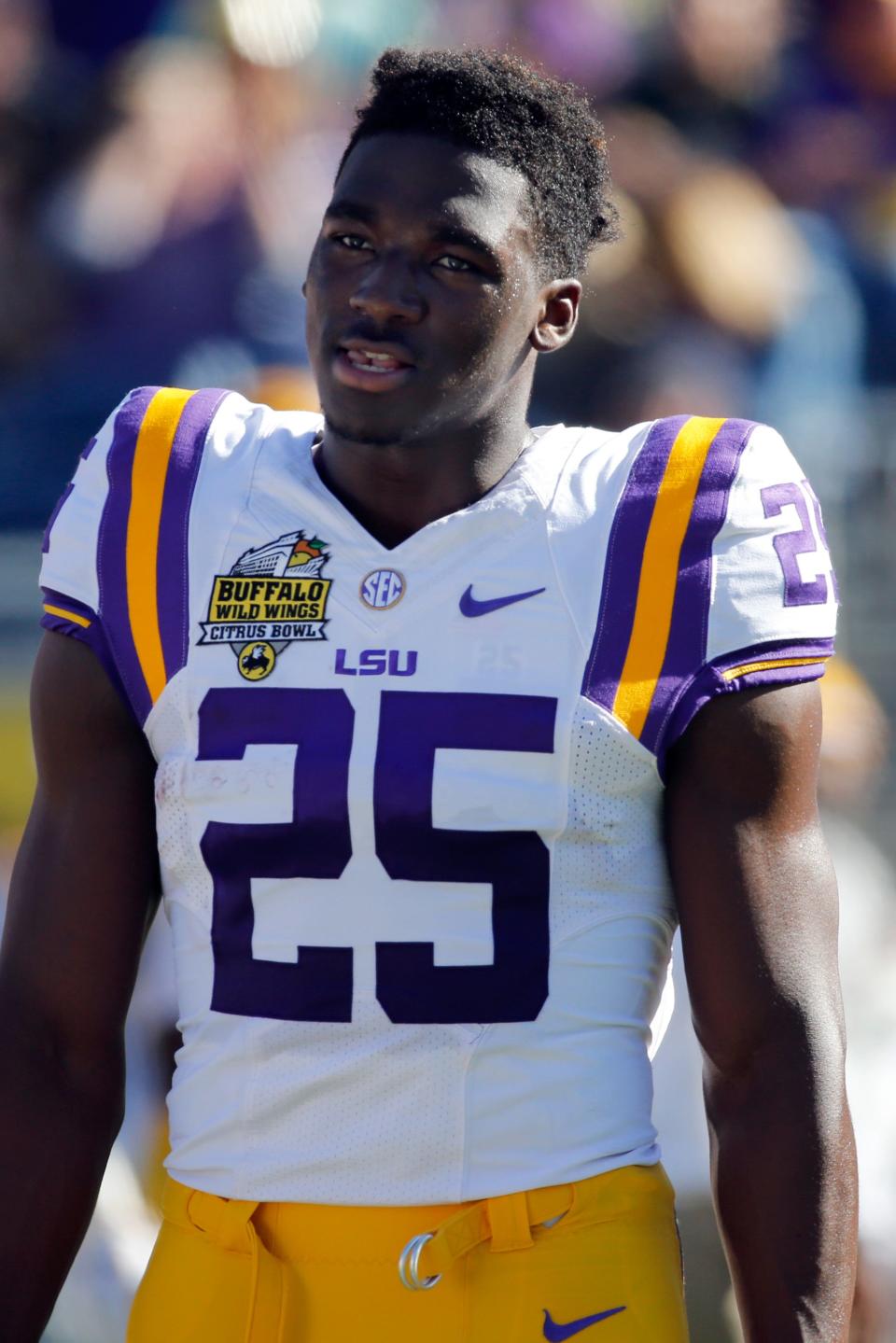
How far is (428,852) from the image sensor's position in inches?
59.8

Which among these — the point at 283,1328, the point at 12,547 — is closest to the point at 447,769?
the point at 283,1328

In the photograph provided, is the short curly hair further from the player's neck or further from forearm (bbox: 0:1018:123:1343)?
forearm (bbox: 0:1018:123:1343)

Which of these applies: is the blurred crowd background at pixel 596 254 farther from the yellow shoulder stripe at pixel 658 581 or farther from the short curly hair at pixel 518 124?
the yellow shoulder stripe at pixel 658 581

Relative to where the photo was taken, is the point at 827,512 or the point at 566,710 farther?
the point at 827,512

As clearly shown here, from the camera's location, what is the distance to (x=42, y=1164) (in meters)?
1.60

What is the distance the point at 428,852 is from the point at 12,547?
1.90 metres

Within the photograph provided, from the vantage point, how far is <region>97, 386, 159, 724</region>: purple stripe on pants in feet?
5.32

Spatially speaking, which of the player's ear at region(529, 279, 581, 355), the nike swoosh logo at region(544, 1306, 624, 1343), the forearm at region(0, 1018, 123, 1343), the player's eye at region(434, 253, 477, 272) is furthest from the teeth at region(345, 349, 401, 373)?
the nike swoosh logo at region(544, 1306, 624, 1343)

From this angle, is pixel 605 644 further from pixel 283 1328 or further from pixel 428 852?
pixel 283 1328

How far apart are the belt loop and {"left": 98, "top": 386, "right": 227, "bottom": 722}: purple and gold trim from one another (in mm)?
543

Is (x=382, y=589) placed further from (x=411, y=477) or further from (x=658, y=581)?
(x=658, y=581)

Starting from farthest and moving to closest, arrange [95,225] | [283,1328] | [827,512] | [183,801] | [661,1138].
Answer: [827,512] → [95,225] → [661,1138] → [183,801] → [283,1328]

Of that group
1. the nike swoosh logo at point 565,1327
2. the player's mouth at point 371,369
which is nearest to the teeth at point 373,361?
the player's mouth at point 371,369

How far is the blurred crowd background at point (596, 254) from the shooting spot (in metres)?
3.21
